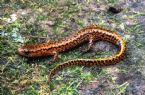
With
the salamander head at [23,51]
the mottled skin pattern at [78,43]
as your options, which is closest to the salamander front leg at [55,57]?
the mottled skin pattern at [78,43]

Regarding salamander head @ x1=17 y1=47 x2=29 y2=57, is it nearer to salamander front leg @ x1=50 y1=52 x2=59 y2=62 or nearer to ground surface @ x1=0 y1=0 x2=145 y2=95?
ground surface @ x1=0 y1=0 x2=145 y2=95

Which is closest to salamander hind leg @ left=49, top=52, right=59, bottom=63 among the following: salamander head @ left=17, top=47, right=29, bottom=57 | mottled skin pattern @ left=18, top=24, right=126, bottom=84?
mottled skin pattern @ left=18, top=24, right=126, bottom=84

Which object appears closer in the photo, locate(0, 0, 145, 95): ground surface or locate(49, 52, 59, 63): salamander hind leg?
locate(0, 0, 145, 95): ground surface

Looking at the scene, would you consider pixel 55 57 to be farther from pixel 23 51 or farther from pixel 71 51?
pixel 23 51

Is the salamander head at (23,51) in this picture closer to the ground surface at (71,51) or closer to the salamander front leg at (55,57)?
the ground surface at (71,51)

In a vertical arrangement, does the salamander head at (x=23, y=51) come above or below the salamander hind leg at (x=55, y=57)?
above

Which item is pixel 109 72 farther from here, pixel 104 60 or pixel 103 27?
pixel 103 27
